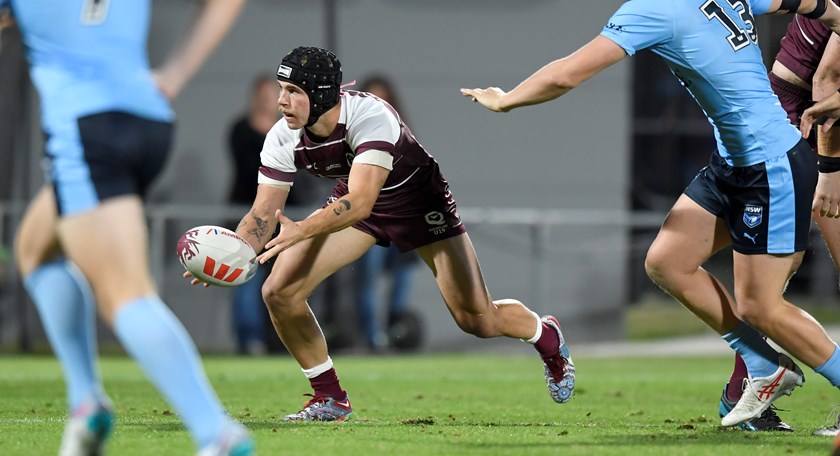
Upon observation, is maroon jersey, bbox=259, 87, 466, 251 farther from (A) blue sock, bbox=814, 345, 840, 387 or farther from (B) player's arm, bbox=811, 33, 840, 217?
(A) blue sock, bbox=814, 345, 840, 387

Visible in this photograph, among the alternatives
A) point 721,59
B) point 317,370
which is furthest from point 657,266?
point 317,370

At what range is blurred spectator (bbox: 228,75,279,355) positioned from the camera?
1462 cm

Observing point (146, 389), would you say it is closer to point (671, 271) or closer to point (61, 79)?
point (671, 271)

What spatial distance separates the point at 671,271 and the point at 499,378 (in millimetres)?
4737

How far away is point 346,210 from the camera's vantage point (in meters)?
6.73

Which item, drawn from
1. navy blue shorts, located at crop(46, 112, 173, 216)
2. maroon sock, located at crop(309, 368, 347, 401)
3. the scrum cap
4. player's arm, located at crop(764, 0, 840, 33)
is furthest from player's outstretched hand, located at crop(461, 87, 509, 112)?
maroon sock, located at crop(309, 368, 347, 401)

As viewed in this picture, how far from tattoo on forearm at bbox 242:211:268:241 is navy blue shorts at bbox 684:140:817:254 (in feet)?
8.36

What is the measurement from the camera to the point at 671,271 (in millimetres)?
6820

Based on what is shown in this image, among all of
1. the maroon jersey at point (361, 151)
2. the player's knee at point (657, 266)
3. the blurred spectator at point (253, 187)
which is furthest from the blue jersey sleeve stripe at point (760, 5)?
the blurred spectator at point (253, 187)

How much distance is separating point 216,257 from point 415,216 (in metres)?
1.38

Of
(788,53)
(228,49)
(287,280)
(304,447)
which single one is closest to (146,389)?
A: (287,280)

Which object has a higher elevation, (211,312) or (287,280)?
(287,280)

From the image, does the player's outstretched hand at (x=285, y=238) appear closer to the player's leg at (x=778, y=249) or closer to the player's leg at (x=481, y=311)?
the player's leg at (x=481, y=311)

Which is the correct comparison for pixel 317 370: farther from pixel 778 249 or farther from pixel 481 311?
pixel 778 249
